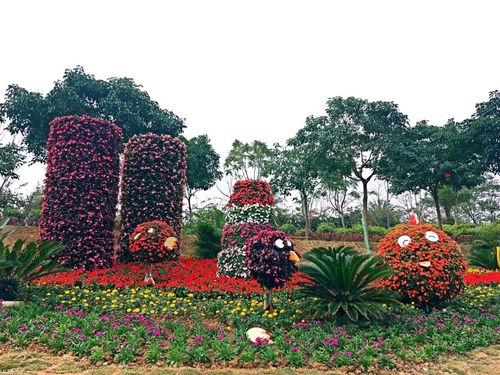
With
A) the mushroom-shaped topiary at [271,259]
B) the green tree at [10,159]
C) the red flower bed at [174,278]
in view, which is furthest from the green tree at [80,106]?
the mushroom-shaped topiary at [271,259]

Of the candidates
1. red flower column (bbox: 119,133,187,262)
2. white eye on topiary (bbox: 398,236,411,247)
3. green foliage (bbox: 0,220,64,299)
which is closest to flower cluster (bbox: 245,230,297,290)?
white eye on topiary (bbox: 398,236,411,247)

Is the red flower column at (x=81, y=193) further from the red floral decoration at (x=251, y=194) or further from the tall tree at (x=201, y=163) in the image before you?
the tall tree at (x=201, y=163)

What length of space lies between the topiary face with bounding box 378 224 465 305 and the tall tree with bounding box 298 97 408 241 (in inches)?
411

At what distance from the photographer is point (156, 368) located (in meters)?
3.66

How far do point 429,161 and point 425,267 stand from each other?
1240 centimetres

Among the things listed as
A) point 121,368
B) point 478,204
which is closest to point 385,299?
point 121,368

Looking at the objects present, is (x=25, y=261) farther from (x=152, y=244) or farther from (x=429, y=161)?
(x=429, y=161)

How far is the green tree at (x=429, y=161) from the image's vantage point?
53.6 feet

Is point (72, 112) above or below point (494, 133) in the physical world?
above

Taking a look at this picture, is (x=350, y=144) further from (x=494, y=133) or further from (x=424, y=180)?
(x=494, y=133)

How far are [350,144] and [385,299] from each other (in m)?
12.3

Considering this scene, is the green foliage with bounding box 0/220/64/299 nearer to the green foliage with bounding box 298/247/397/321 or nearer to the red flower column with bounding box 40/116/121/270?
the red flower column with bounding box 40/116/121/270

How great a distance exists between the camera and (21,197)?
25859 mm

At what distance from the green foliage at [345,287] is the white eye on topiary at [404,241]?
89cm
